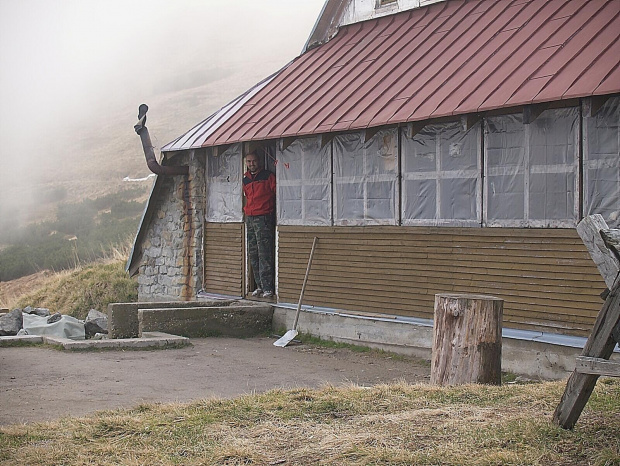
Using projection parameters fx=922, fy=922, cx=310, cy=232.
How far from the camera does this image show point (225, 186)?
54.6ft

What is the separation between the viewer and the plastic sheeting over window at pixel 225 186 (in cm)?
1630

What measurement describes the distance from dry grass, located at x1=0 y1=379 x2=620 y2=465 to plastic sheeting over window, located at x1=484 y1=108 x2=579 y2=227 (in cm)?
297

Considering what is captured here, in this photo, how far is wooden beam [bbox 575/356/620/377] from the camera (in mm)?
5699

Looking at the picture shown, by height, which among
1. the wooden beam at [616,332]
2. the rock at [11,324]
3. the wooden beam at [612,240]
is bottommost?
the rock at [11,324]

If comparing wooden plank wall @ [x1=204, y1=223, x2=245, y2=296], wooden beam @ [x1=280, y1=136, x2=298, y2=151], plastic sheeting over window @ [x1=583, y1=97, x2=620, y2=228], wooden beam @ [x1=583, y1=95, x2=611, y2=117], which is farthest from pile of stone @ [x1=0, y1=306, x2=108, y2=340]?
wooden beam @ [x1=583, y1=95, x2=611, y2=117]

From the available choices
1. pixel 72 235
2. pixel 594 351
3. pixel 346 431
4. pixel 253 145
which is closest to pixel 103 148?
pixel 72 235

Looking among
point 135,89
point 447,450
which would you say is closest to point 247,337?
point 447,450

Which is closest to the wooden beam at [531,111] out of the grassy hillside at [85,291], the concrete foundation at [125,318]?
the concrete foundation at [125,318]

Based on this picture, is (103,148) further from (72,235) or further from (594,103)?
(594,103)

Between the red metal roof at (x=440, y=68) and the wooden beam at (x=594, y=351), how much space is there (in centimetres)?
Result: 430

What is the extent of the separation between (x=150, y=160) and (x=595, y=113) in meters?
8.77

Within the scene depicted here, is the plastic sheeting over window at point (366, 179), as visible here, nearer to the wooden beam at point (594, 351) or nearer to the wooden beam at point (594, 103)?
the wooden beam at point (594, 103)

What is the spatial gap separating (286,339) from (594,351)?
Answer: 828 cm

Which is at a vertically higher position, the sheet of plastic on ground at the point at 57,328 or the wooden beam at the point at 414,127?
the wooden beam at the point at 414,127
